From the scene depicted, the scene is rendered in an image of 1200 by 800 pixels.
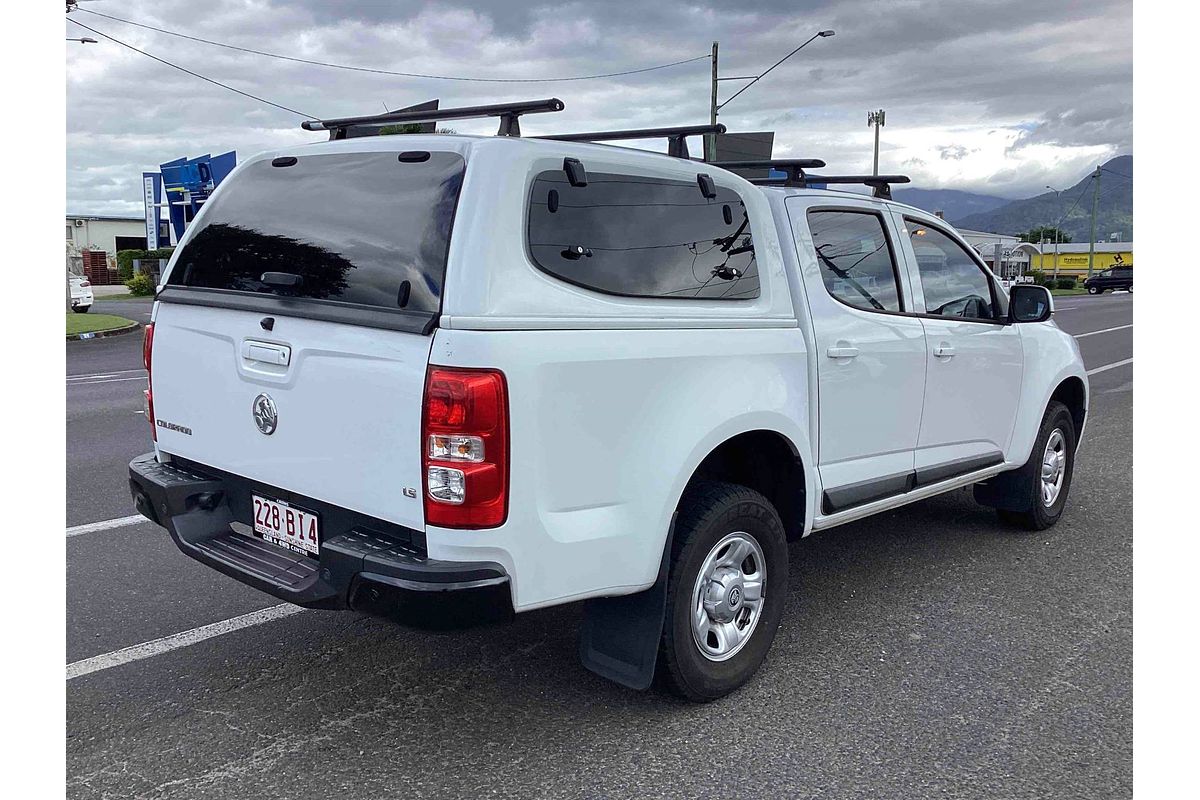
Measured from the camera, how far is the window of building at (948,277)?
508 cm

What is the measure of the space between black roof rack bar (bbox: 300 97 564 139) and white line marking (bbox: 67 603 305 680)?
81.9 inches

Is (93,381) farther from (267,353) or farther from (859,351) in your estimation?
(859,351)

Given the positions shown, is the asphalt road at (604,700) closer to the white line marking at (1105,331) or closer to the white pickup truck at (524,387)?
the white pickup truck at (524,387)

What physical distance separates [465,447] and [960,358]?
121 inches

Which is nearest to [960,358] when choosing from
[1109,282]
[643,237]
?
[643,237]

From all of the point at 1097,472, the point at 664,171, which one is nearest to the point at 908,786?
the point at 664,171

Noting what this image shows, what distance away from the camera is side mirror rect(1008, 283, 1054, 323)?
5438 mm

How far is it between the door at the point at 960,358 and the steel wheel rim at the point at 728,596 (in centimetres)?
140

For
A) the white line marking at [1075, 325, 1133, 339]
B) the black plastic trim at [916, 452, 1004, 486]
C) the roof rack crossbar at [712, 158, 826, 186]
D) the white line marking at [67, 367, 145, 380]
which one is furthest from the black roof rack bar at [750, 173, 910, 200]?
the white line marking at [1075, 325, 1133, 339]

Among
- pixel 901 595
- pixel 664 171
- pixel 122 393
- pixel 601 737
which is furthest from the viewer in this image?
pixel 122 393

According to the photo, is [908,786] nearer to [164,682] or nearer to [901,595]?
[901,595]

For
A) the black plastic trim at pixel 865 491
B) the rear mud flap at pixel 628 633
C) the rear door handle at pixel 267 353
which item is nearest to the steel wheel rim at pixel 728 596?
the rear mud flap at pixel 628 633

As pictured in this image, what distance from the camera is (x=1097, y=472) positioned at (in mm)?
7633

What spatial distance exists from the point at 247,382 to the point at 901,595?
3.17m
